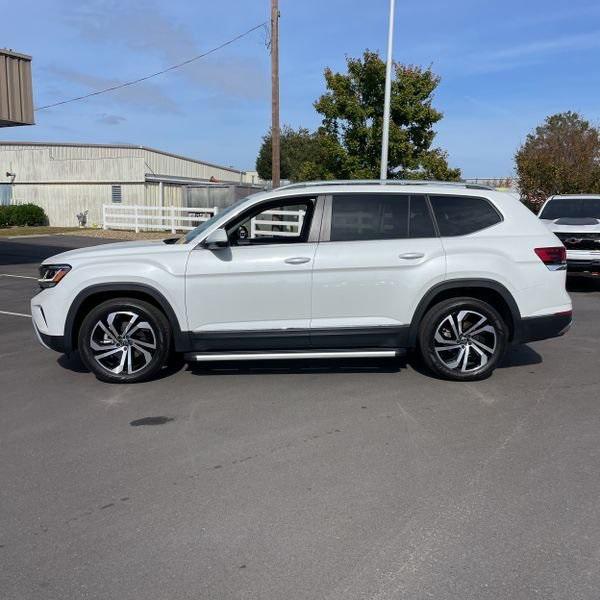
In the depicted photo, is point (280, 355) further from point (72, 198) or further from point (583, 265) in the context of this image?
point (72, 198)

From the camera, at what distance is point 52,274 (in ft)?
18.8

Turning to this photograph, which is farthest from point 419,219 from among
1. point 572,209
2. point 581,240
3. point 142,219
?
point 142,219

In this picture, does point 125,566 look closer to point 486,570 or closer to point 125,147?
point 486,570

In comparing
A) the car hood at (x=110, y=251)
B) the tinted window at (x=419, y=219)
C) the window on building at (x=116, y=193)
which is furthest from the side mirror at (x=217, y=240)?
the window on building at (x=116, y=193)

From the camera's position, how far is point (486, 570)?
9.53 ft

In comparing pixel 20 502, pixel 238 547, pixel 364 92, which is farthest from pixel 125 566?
pixel 364 92

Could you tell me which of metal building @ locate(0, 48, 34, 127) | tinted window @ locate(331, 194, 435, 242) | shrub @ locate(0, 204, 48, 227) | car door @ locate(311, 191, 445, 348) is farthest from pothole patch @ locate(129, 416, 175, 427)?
shrub @ locate(0, 204, 48, 227)

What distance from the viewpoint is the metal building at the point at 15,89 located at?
15172 mm

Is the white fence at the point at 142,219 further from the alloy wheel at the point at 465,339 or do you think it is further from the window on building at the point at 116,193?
the alloy wheel at the point at 465,339

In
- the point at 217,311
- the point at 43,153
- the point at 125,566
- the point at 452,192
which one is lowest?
the point at 125,566

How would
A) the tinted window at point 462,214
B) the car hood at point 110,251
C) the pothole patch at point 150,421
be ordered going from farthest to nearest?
the tinted window at point 462,214
the car hood at point 110,251
the pothole patch at point 150,421

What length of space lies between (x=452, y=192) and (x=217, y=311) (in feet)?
8.12

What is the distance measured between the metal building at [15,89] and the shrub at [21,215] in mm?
18476

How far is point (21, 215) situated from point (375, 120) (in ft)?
68.1
